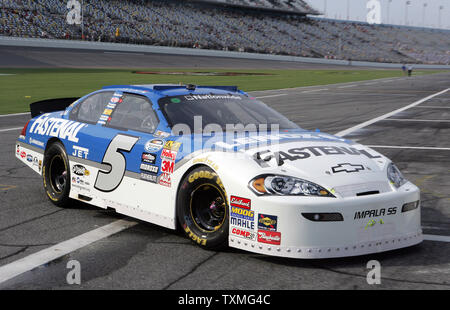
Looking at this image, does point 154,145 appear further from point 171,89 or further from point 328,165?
point 328,165

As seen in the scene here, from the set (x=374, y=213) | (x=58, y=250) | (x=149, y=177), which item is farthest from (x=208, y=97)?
(x=374, y=213)

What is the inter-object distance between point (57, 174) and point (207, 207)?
7.99ft

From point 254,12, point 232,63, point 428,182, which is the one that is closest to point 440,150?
point 428,182

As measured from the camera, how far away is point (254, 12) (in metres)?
94.9

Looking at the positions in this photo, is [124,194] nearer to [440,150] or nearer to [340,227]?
[340,227]

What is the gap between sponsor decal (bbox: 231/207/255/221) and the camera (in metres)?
4.28

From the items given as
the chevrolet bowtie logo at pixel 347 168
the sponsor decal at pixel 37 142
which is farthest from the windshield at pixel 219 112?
the sponsor decal at pixel 37 142

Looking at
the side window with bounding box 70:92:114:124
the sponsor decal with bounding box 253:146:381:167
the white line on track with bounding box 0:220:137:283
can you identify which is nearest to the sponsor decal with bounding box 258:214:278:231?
the sponsor decal with bounding box 253:146:381:167

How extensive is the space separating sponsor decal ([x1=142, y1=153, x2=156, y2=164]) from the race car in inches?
0.7

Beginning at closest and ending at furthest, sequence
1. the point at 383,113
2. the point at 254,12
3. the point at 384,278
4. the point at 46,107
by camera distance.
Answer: the point at 384,278 < the point at 46,107 < the point at 383,113 < the point at 254,12

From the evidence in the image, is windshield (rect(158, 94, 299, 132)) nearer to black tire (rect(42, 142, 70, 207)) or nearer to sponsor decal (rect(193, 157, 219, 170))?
sponsor decal (rect(193, 157, 219, 170))

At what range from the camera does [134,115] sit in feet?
18.7

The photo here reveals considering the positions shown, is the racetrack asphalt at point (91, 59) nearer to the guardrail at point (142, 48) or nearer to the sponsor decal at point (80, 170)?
the guardrail at point (142, 48)
